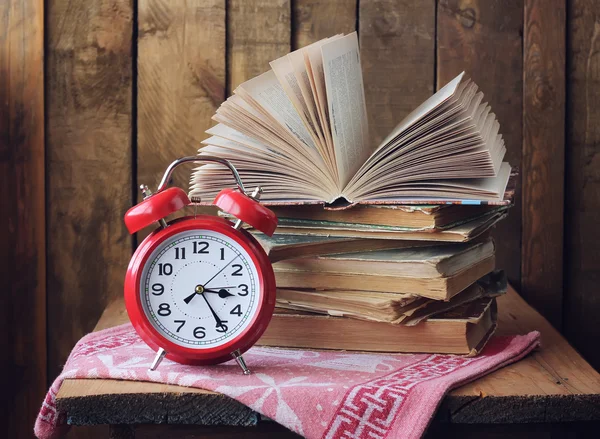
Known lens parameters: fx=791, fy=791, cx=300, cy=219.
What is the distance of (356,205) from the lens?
114cm

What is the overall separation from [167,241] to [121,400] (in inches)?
8.6

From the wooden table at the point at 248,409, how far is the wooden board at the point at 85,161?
69 cm

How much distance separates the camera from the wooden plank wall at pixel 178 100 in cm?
163

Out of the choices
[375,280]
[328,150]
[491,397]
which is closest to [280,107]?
[328,150]

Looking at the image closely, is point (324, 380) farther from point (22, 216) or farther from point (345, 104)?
point (22, 216)

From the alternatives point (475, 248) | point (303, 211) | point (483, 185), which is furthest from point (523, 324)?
point (303, 211)

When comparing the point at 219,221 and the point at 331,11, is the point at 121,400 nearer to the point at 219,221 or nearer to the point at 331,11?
the point at 219,221

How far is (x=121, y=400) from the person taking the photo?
0.96 m

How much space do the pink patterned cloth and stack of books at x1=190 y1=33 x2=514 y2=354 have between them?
5 centimetres

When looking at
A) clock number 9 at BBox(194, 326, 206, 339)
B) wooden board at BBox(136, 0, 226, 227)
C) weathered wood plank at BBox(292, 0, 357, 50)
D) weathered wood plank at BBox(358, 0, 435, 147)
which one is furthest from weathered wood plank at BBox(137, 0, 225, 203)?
clock number 9 at BBox(194, 326, 206, 339)

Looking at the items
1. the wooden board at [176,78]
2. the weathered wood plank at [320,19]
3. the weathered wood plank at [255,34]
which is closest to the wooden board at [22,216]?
the wooden board at [176,78]

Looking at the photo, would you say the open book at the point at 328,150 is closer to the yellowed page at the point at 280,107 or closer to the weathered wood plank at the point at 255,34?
the yellowed page at the point at 280,107

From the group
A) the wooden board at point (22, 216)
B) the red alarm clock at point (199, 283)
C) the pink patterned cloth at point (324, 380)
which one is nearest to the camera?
the pink patterned cloth at point (324, 380)

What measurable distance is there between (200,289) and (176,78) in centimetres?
72
